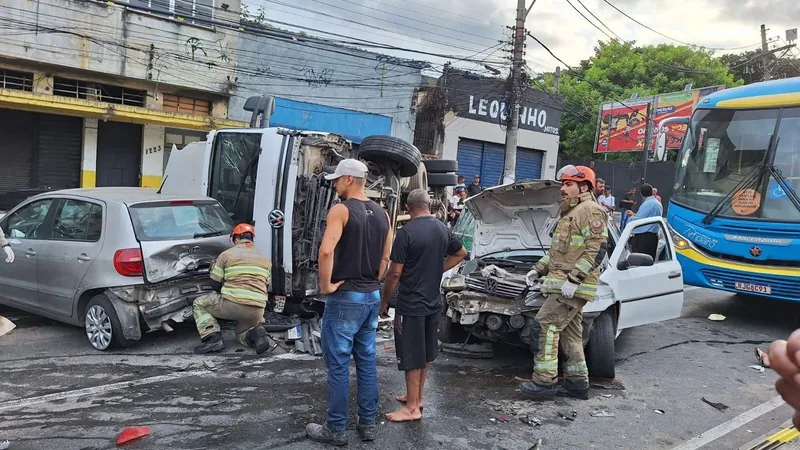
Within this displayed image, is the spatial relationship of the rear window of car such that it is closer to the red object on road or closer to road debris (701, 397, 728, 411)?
the red object on road

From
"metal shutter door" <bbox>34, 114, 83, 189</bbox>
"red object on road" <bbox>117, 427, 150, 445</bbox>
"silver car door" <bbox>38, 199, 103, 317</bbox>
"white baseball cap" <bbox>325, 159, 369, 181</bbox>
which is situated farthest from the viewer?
"metal shutter door" <bbox>34, 114, 83, 189</bbox>

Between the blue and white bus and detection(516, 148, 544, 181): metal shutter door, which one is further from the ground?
detection(516, 148, 544, 181): metal shutter door

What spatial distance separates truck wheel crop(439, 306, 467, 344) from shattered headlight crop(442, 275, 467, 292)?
42 cm

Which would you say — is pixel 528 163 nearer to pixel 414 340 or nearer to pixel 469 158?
pixel 469 158

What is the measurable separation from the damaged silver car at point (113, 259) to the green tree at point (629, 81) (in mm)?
25484

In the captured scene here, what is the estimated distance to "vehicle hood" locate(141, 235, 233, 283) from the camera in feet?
18.4

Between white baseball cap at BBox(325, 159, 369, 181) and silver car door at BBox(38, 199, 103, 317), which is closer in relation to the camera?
white baseball cap at BBox(325, 159, 369, 181)

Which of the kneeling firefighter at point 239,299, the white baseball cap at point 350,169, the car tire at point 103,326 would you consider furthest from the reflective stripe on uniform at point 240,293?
the white baseball cap at point 350,169

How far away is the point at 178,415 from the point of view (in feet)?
13.7

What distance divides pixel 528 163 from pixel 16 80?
1756cm

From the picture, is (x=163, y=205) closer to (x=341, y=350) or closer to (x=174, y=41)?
(x=341, y=350)

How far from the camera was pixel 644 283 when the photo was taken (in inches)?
231

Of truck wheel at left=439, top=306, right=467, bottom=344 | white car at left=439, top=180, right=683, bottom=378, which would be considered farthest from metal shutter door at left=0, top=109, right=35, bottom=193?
truck wheel at left=439, top=306, right=467, bottom=344

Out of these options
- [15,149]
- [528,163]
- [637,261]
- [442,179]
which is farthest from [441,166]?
[528,163]
